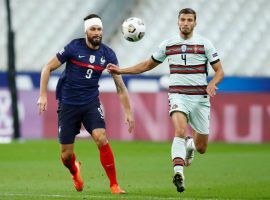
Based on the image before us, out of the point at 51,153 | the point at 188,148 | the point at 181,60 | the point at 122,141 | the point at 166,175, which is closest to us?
the point at 181,60

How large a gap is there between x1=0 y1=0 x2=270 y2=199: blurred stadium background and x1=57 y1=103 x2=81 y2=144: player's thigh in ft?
2.39

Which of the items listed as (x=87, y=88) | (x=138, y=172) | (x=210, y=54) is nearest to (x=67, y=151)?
(x=87, y=88)

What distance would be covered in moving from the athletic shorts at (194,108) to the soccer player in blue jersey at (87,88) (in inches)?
25.3

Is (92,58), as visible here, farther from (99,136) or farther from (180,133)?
(180,133)

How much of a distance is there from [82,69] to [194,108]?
64.4 inches

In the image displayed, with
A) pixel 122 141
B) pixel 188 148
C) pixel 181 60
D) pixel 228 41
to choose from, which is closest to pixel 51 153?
pixel 122 141

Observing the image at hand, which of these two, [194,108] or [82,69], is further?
[194,108]

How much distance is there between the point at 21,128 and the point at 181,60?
45.4ft

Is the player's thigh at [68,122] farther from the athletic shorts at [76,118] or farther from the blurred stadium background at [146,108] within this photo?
the blurred stadium background at [146,108]

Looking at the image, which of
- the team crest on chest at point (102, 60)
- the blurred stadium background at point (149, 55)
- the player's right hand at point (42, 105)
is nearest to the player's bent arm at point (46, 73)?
the player's right hand at point (42, 105)

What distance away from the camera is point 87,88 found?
13141 mm

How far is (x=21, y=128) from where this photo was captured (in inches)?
1046

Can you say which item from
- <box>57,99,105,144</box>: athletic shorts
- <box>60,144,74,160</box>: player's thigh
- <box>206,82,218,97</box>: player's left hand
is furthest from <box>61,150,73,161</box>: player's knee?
<box>206,82,218,97</box>: player's left hand

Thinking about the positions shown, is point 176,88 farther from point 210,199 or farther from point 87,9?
point 87,9
